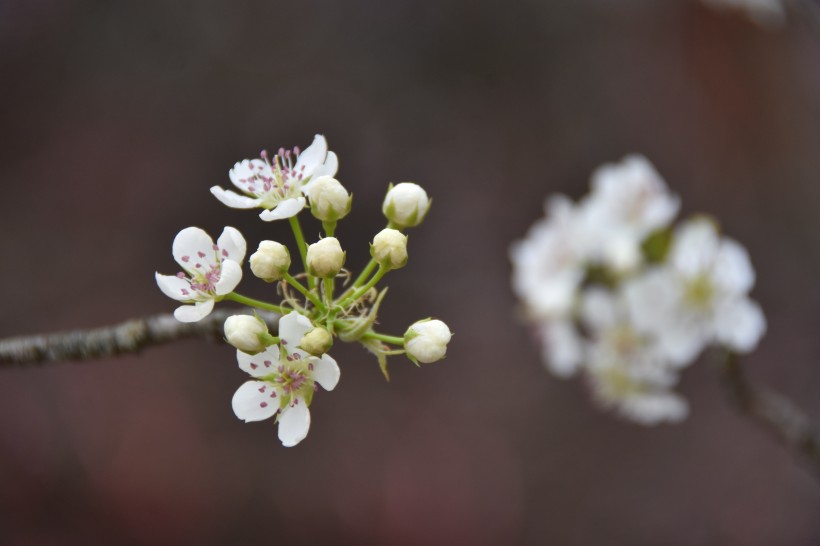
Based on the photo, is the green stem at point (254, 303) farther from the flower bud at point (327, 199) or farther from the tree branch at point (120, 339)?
the flower bud at point (327, 199)

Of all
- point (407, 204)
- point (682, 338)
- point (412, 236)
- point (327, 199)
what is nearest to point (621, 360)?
point (682, 338)

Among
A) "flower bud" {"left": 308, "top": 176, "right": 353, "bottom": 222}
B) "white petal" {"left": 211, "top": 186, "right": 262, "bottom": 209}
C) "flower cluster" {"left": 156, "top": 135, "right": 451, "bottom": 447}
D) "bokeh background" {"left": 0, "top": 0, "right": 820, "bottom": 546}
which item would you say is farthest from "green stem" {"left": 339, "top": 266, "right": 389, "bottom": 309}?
"bokeh background" {"left": 0, "top": 0, "right": 820, "bottom": 546}

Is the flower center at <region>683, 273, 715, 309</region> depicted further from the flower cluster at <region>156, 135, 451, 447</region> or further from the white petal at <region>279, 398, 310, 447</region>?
the white petal at <region>279, 398, 310, 447</region>

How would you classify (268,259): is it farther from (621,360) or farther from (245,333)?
(621,360)

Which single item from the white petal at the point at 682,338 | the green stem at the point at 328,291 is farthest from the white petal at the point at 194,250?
the white petal at the point at 682,338

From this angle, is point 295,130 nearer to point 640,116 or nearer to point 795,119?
point 640,116
